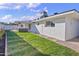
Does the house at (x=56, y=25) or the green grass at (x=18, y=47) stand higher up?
the house at (x=56, y=25)

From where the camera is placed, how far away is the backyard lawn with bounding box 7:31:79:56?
910 cm

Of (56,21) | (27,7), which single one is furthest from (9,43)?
(56,21)

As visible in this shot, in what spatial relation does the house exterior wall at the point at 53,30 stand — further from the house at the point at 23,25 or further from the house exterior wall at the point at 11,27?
the house exterior wall at the point at 11,27

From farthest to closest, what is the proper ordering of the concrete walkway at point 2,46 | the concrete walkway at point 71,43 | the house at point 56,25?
the house at point 56,25 → the concrete walkway at point 71,43 → the concrete walkway at point 2,46

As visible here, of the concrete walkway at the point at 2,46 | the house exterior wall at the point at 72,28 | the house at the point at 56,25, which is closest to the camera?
the concrete walkway at the point at 2,46

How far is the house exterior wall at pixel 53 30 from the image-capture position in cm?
976

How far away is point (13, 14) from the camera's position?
9172 millimetres

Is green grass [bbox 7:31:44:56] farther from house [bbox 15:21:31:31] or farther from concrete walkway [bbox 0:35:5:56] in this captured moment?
house [bbox 15:21:31:31]

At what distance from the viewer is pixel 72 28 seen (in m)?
10.8

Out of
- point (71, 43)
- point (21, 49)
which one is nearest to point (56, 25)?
point (71, 43)

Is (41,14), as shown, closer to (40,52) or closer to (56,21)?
(56,21)

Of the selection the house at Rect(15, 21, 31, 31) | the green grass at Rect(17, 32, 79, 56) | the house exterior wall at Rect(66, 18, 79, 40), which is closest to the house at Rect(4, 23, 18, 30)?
the house at Rect(15, 21, 31, 31)

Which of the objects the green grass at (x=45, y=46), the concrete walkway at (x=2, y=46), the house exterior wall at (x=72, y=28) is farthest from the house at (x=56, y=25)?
the concrete walkway at (x=2, y=46)

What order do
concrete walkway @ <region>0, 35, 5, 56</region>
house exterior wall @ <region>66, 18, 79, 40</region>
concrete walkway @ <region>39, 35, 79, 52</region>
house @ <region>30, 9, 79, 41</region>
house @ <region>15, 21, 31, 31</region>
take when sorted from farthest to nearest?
1. house exterior wall @ <region>66, 18, 79, 40</region>
2. house @ <region>30, 9, 79, 41</region>
3. house @ <region>15, 21, 31, 31</region>
4. concrete walkway @ <region>39, 35, 79, 52</region>
5. concrete walkway @ <region>0, 35, 5, 56</region>
